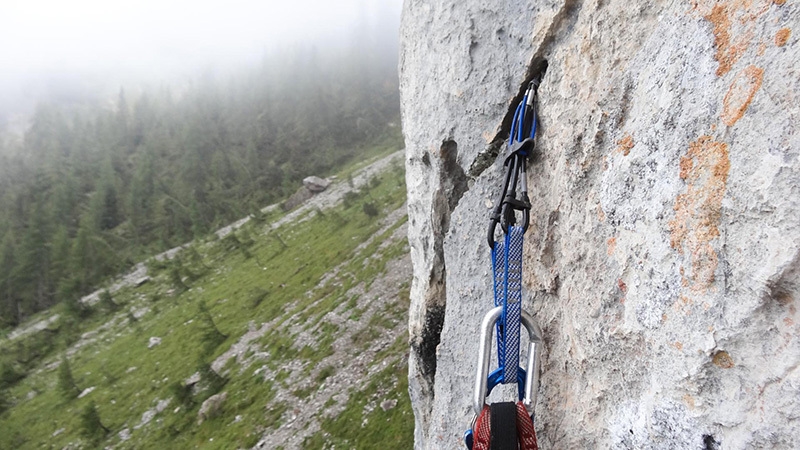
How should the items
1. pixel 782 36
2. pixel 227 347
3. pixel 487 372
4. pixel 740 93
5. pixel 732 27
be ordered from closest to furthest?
pixel 782 36 < pixel 740 93 < pixel 732 27 < pixel 487 372 < pixel 227 347

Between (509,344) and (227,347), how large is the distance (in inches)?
1357

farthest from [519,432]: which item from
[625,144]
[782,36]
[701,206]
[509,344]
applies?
[782,36]

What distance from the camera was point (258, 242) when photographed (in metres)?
64.9

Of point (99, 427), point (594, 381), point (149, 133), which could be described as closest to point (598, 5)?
point (594, 381)

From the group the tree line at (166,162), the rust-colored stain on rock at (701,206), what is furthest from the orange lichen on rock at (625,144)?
the tree line at (166,162)

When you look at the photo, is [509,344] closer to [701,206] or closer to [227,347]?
[701,206]

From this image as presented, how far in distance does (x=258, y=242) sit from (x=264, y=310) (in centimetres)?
2951

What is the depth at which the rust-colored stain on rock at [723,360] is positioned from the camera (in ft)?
5.85

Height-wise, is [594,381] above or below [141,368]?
above

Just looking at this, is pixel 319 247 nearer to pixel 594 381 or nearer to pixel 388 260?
pixel 388 260

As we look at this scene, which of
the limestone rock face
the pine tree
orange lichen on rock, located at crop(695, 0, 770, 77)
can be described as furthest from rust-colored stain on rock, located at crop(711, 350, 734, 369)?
the pine tree

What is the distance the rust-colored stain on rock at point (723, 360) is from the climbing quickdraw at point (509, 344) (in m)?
1.03

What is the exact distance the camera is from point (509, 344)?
8.74 feet

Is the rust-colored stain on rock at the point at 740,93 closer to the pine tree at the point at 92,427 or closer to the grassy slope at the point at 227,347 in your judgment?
the grassy slope at the point at 227,347
